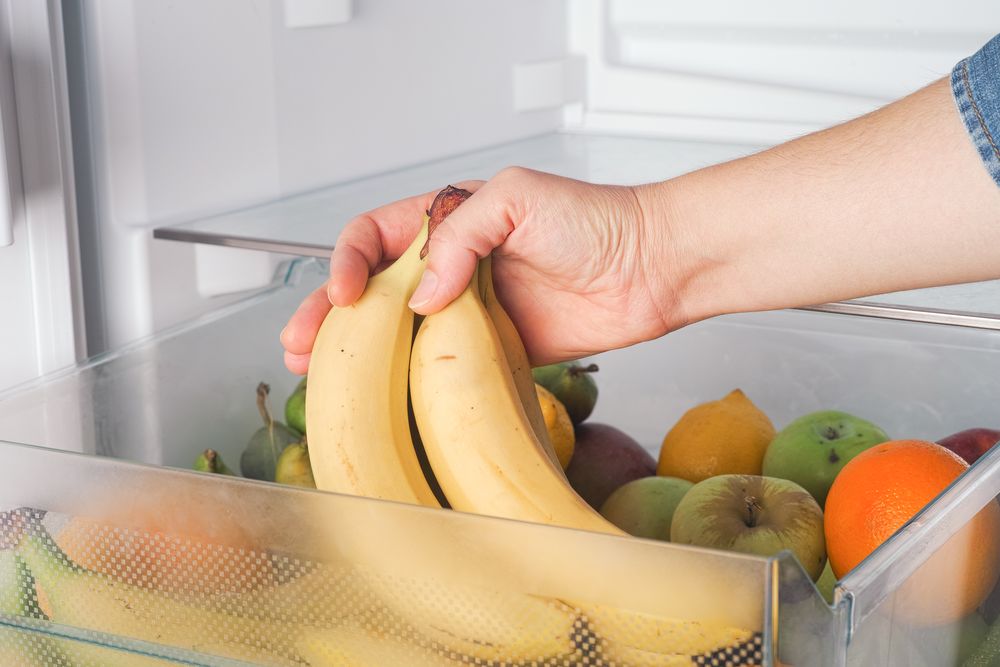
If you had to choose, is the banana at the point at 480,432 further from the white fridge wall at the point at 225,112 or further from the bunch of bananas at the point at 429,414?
the white fridge wall at the point at 225,112

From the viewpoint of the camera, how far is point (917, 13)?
134 cm

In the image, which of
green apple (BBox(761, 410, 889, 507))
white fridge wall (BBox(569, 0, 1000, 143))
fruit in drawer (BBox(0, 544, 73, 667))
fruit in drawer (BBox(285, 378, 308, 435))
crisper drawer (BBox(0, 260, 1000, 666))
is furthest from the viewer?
white fridge wall (BBox(569, 0, 1000, 143))

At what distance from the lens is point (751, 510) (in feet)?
2.27

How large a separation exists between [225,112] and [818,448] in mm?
566

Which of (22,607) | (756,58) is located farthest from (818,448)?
(756,58)

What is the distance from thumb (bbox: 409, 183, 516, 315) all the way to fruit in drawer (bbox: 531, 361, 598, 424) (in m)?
0.23

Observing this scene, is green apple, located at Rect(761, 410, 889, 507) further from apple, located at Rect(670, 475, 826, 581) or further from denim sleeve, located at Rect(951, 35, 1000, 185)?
denim sleeve, located at Rect(951, 35, 1000, 185)

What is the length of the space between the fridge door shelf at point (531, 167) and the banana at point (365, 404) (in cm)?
22

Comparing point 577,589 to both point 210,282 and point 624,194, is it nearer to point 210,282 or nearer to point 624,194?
point 624,194

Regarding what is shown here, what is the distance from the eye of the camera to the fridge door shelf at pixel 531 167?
82 centimetres

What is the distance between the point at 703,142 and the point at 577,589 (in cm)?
104

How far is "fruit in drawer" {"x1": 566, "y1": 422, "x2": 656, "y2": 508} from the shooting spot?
84cm

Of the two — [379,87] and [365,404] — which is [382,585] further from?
[379,87]

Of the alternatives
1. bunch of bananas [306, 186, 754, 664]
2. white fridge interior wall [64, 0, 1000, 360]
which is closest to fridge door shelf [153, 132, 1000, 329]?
white fridge interior wall [64, 0, 1000, 360]
